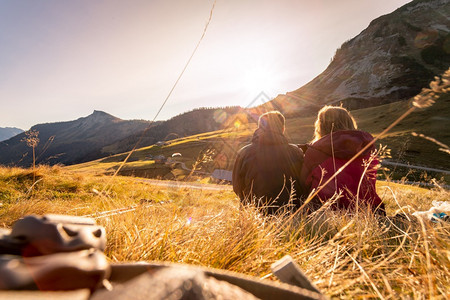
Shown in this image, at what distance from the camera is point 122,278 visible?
0.86 meters

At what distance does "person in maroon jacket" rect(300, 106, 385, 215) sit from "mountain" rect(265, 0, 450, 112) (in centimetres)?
12148

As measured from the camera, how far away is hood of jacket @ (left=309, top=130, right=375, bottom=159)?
4.12 meters

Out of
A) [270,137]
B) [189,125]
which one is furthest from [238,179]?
[189,125]

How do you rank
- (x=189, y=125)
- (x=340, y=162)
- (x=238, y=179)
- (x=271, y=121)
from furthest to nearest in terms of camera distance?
(x=189, y=125), (x=238, y=179), (x=271, y=121), (x=340, y=162)

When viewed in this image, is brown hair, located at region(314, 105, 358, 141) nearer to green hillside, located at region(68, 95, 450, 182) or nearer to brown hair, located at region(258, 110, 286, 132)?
brown hair, located at region(258, 110, 286, 132)

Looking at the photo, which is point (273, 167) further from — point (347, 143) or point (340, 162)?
point (347, 143)

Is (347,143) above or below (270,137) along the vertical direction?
below

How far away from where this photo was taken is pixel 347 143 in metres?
4.25

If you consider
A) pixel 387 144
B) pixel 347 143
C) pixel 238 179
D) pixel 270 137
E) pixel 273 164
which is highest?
pixel 270 137

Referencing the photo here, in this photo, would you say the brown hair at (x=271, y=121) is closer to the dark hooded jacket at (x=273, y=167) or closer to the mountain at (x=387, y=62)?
the dark hooded jacket at (x=273, y=167)

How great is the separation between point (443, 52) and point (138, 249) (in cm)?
16471

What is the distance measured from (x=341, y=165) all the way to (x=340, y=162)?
0.11m

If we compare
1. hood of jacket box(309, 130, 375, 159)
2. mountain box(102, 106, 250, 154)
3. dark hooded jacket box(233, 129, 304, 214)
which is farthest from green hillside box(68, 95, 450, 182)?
mountain box(102, 106, 250, 154)

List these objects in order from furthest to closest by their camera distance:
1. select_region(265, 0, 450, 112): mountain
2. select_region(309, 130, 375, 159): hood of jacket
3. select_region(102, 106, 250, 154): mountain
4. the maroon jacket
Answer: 1. select_region(102, 106, 250, 154): mountain
2. select_region(265, 0, 450, 112): mountain
3. the maroon jacket
4. select_region(309, 130, 375, 159): hood of jacket
